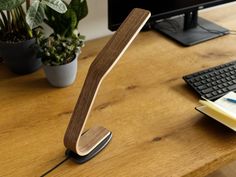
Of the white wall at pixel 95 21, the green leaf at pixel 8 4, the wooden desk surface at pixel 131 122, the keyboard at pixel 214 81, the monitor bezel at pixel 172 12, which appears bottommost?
the wooden desk surface at pixel 131 122

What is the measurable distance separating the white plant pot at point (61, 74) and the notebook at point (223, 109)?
0.36 m

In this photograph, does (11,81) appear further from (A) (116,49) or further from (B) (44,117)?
(A) (116,49)

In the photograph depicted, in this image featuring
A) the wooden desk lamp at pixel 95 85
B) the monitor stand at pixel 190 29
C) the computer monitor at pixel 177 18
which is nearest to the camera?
the wooden desk lamp at pixel 95 85

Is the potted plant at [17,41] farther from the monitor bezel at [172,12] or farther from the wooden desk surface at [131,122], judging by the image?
the monitor bezel at [172,12]

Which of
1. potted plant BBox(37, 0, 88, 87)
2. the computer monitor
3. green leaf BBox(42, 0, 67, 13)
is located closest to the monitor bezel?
the computer monitor

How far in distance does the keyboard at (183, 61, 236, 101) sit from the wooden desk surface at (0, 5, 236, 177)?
3 cm

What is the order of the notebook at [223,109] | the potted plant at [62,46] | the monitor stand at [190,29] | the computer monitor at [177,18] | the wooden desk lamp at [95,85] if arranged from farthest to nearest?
the monitor stand at [190,29] → the computer monitor at [177,18] → the potted plant at [62,46] → the notebook at [223,109] → the wooden desk lamp at [95,85]

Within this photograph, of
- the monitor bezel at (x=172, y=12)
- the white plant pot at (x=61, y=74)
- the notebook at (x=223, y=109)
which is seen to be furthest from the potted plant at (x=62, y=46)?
the notebook at (x=223, y=109)

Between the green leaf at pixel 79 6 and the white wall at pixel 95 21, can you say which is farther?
the white wall at pixel 95 21

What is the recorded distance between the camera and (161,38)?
121 centimetres

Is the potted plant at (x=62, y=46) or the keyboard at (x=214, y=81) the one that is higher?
the potted plant at (x=62, y=46)

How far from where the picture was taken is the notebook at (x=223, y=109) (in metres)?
0.77

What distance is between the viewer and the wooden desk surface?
0.71 m

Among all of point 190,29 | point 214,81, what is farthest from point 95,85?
point 190,29
